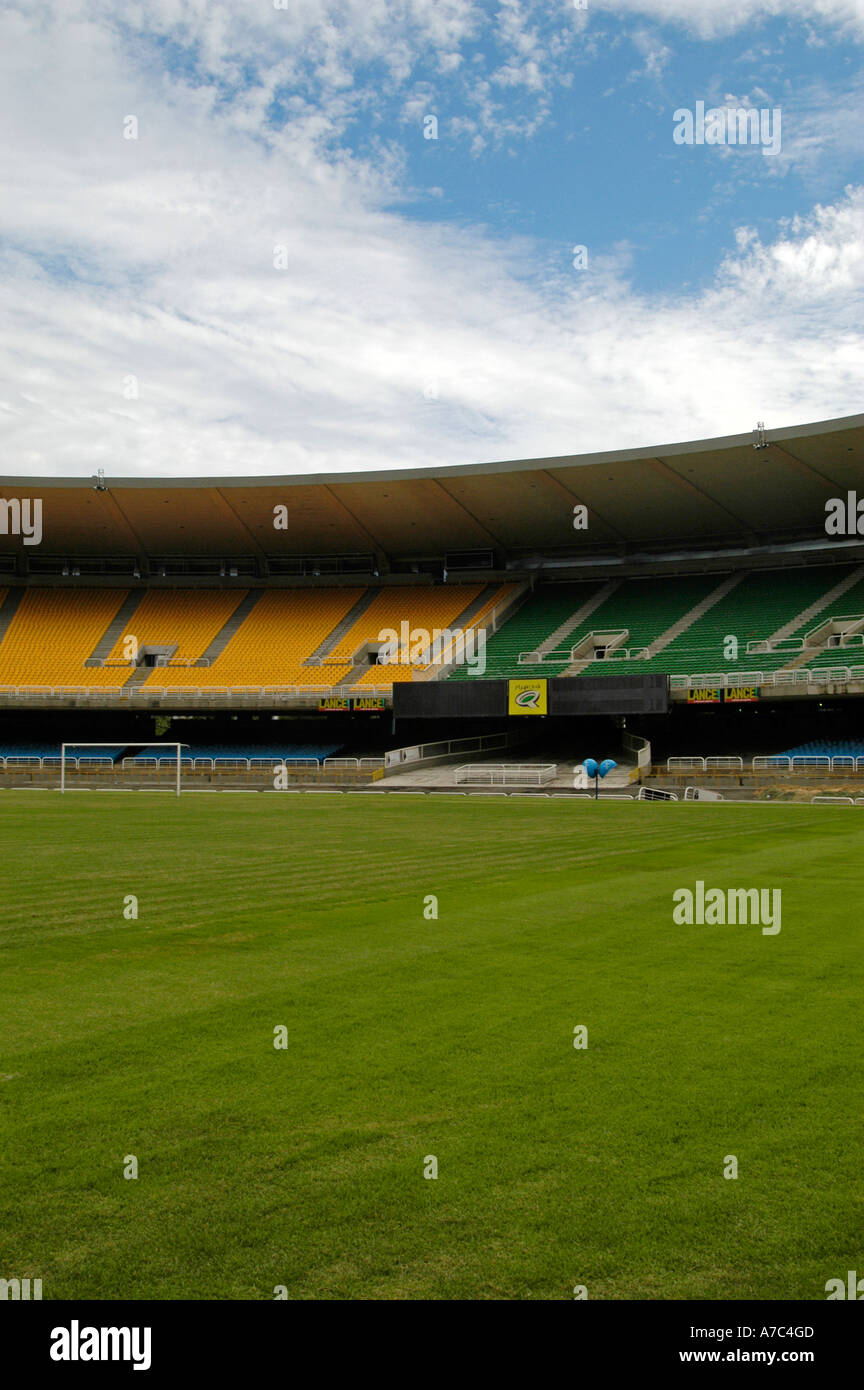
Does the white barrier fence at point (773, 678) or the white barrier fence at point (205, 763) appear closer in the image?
the white barrier fence at point (773, 678)

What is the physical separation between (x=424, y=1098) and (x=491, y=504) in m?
48.8

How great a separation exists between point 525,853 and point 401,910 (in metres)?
6.45

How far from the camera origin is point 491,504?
52188 mm

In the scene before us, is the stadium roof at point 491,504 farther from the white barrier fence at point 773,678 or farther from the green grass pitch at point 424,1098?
the green grass pitch at point 424,1098

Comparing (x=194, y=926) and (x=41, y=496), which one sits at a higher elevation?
(x=41, y=496)

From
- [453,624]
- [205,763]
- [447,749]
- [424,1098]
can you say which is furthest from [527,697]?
[424,1098]

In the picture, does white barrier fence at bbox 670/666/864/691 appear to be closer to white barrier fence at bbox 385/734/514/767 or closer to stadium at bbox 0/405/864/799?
stadium at bbox 0/405/864/799

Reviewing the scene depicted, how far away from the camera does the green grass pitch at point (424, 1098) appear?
3.50 m

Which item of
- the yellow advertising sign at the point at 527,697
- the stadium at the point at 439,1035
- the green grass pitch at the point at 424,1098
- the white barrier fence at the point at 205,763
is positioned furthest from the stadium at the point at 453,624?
the green grass pitch at the point at 424,1098

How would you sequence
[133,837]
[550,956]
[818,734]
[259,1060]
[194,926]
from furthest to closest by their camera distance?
[818,734]
[133,837]
[194,926]
[550,956]
[259,1060]

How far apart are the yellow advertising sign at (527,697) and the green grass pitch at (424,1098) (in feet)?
120
